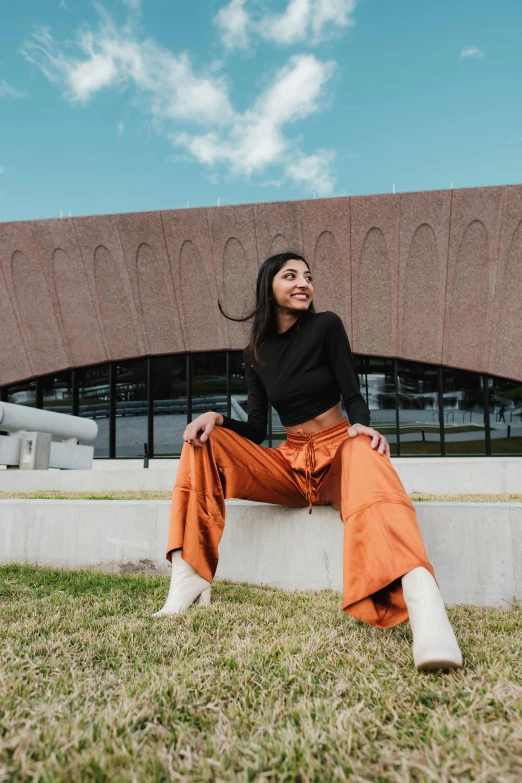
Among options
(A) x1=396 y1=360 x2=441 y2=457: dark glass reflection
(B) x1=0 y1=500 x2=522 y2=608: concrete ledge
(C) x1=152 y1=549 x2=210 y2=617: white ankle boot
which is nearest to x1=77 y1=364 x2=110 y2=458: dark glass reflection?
(A) x1=396 y1=360 x2=441 y2=457: dark glass reflection

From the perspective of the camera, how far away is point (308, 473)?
9.00 feet

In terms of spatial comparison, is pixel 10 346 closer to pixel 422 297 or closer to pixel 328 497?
pixel 422 297

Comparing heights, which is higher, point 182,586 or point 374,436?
point 374,436

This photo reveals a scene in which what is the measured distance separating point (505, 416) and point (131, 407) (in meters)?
9.62

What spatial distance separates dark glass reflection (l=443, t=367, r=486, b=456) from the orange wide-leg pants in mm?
11698

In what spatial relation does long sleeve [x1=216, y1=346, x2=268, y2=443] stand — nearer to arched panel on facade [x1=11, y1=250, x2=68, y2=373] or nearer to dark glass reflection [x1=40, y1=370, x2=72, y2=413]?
arched panel on facade [x1=11, y1=250, x2=68, y2=373]

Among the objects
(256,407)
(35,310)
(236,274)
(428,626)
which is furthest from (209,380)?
(428,626)

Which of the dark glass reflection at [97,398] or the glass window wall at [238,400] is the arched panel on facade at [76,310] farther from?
the glass window wall at [238,400]

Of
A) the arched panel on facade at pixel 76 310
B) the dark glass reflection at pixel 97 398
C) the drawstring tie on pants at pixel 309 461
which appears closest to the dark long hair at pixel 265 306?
the drawstring tie on pants at pixel 309 461

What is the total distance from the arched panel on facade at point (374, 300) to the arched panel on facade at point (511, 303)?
246 centimetres

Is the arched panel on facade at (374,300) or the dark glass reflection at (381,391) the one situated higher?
the arched panel on facade at (374,300)

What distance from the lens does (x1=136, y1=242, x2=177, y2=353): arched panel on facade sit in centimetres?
1364

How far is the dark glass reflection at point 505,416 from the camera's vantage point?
1345 cm

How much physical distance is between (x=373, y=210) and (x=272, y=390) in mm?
11051
